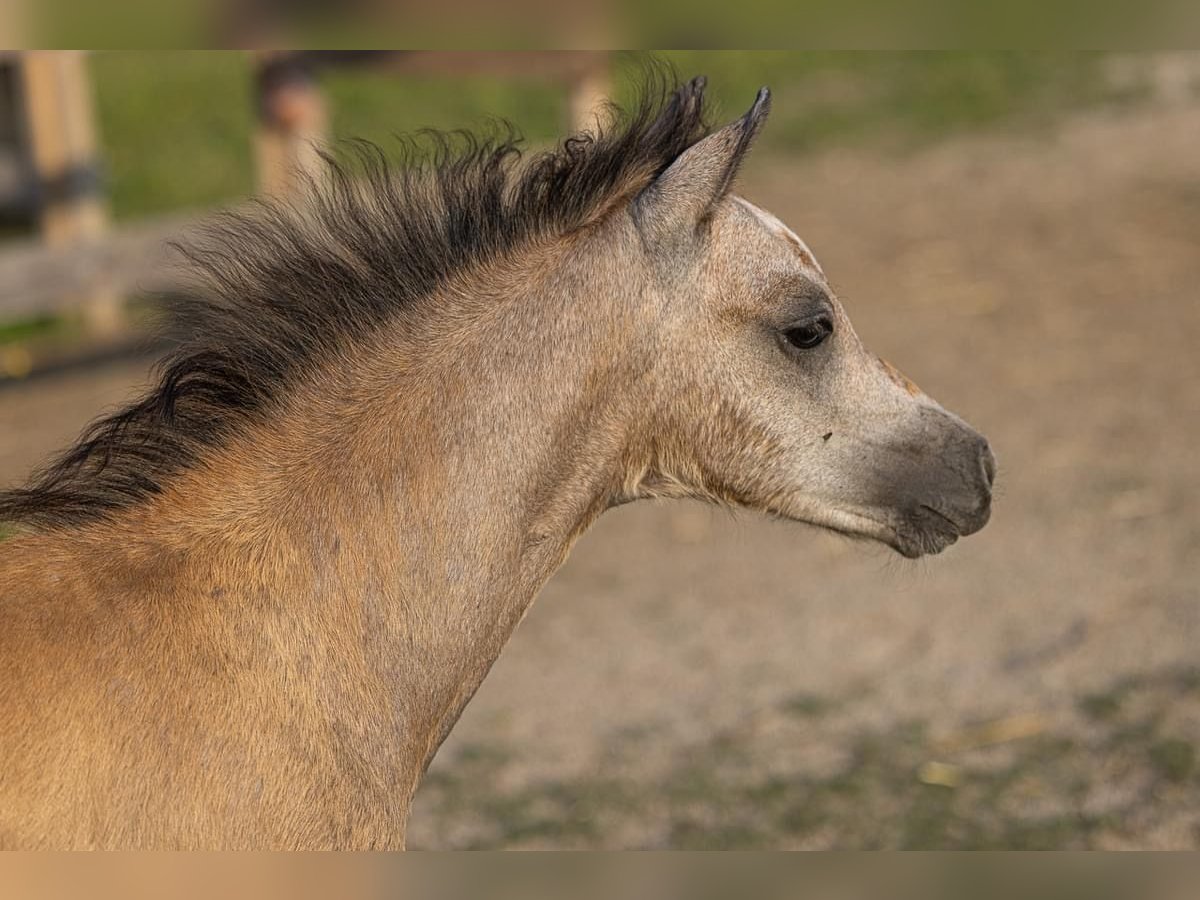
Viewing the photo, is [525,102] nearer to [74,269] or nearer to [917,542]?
[74,269]

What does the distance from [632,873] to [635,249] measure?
125cm

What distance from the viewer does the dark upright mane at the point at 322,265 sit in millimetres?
2887

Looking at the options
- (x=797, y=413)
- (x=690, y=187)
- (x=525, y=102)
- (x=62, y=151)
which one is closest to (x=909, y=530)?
(x=797, y=413)

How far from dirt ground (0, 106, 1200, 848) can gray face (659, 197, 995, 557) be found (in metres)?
0.27

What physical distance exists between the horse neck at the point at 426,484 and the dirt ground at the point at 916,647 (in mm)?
947

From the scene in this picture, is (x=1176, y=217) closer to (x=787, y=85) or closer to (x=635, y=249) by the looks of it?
(x=787, y=85)

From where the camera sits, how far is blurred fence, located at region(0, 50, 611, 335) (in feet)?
31.6

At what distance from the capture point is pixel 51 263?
9594 millimetres

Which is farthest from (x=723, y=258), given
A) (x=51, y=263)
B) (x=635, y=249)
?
(x=51, y=263)

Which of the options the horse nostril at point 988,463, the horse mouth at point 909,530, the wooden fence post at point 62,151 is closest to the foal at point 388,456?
the horse mouth at point 909,530

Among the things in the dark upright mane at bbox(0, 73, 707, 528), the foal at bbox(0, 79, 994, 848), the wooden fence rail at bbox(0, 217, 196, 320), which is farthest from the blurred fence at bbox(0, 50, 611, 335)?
the foal at bbox(0, 79, 994, 848)

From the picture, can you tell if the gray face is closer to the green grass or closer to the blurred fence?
the blurred fence

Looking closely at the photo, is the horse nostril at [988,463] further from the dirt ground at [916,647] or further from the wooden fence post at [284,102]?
the wooden fence post at [284,102]

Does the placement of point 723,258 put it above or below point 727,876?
above
